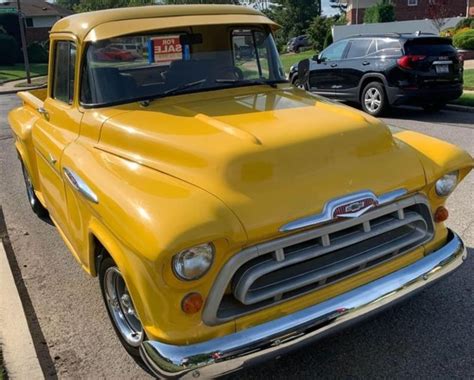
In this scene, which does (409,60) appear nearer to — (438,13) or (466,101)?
(466,101)

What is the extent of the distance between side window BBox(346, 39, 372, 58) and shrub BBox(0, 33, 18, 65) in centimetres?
3075

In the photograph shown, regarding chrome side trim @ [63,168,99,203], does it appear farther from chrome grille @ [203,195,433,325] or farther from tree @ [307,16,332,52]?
tree @ [307,16,332,52]

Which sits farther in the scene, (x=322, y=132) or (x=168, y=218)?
(x=322, y=132)

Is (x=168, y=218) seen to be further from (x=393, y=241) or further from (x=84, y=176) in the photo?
(x=393, y=241)

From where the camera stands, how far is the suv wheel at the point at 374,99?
35.7 feet

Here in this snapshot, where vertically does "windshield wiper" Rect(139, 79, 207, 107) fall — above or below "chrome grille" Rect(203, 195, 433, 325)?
above

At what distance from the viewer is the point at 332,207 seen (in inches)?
107

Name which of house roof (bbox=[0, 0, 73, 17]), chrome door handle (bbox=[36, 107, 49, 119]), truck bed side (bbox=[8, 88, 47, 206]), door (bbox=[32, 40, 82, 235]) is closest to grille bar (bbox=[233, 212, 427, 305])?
door (bbox=[32, 40, 82, 235])

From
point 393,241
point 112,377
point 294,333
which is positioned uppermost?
point 393,241

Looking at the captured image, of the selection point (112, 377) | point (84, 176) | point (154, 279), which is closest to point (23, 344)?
point (112, 377)

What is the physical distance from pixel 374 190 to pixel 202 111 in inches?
50.7

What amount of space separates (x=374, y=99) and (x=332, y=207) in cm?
901

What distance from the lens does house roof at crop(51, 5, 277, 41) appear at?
12.7ft

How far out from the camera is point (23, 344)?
3479 mm
